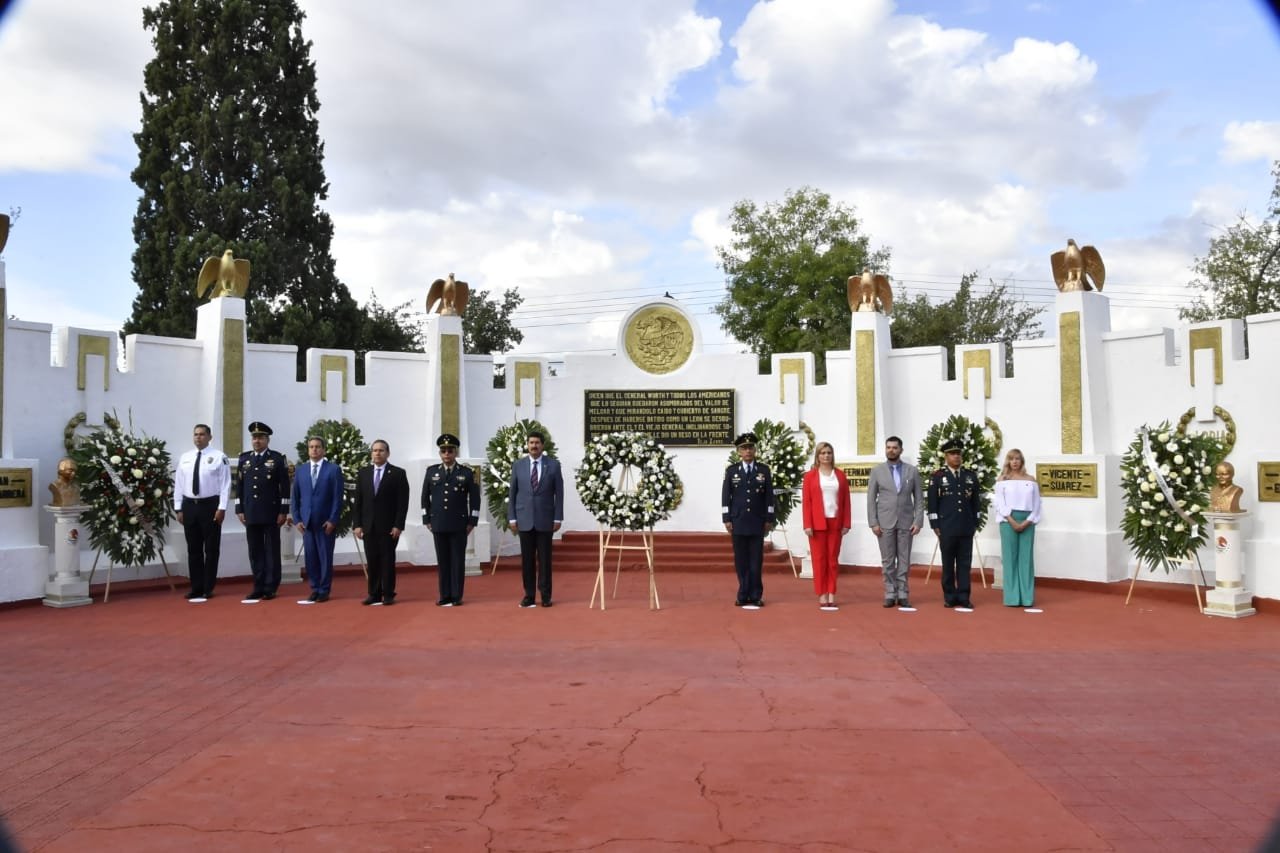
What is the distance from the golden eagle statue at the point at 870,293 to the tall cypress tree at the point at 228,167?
14.5 meters

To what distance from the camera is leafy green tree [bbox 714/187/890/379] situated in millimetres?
31797

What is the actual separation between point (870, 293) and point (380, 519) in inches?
282

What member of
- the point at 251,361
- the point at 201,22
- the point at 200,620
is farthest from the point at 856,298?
the point at 201,22

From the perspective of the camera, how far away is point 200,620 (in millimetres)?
9297

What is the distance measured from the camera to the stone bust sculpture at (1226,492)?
9758 mm

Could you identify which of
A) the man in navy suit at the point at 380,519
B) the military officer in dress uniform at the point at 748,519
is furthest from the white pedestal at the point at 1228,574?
the man in navy suit at the point at 380,519

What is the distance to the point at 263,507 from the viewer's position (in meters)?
10.8

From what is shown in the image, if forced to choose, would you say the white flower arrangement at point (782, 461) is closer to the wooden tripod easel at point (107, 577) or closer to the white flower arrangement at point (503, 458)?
the white flower arrangement at point (503, 458)

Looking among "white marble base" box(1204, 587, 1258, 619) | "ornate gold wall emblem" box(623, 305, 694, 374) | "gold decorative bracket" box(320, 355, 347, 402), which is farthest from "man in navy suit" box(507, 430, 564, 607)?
"white marble base" box(1204, 587, 1258, 619)

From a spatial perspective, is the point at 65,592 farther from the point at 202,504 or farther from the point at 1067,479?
the point at 1067,479

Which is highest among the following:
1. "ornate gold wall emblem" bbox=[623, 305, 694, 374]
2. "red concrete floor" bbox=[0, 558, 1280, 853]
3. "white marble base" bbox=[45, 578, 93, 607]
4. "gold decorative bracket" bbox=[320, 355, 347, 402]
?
"ornate gold wall emblem" bbox=[623, 305, 694, 374]

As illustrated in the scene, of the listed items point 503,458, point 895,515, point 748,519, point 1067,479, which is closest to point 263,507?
point 503,458

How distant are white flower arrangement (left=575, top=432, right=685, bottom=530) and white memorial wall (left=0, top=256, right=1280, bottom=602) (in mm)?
3702

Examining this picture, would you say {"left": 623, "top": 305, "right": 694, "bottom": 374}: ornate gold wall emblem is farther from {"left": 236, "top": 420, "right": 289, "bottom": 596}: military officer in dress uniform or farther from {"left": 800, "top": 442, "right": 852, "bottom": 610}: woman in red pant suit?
{"left": 236, "top": 420, "right": 289, "bottom": 596}: military officer in dress uniform
